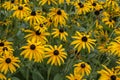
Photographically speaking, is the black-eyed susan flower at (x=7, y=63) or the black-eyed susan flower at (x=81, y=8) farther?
the black-eyed susan flower at (x=81, y=8)

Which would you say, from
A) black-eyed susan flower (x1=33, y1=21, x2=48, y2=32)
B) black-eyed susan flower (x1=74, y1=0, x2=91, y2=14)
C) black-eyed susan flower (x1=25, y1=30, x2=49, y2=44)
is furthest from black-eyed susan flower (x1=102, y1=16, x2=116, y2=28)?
black-eyed susan flower (x1=25, y1=30, x2=49, y2=44)

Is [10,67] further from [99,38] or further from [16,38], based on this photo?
[99,38]

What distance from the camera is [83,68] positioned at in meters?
2.88

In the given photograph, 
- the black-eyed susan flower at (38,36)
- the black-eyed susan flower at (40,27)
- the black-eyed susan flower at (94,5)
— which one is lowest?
the black-eyed susan flower at (38,36)

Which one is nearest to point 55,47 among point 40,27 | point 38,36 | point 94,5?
point 38,36

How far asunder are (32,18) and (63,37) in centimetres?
31

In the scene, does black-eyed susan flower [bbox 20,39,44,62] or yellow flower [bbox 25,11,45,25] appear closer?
black-eyed susan flower [bbox 20,39,44,62]

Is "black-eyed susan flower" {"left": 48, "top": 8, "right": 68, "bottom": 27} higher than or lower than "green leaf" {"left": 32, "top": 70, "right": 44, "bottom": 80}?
higher

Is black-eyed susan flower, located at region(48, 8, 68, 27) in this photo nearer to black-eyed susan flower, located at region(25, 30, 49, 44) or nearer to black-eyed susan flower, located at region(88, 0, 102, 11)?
black-eyed susan flower, located at region(25, 30, 49, 44)

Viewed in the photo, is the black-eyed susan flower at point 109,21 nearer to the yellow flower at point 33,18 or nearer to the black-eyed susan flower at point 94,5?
the black-eyed susan flower at point 94,5

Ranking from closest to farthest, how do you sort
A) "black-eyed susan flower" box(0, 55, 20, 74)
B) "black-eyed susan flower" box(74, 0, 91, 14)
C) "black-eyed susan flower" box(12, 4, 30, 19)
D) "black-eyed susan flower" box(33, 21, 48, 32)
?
"black-eyed susan flower" box(0, 55, 20, 74) → "black-eyed susan flower" box(33, 21, 48, 32) → "black-eyed susan flower" box(12, 4, 30, 19) → "black-eyed susan flower" box(74, 0, 91, 14)

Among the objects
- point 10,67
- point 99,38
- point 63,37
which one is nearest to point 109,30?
point 99,38

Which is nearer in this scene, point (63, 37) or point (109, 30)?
point (63, 37)

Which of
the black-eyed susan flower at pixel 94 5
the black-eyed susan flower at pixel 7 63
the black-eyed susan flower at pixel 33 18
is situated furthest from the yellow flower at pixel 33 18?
the black-eyed susan flower at pixel 94 5
